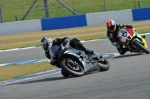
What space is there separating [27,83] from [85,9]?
26.6 m

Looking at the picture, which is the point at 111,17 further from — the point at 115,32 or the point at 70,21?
the point at 115,32

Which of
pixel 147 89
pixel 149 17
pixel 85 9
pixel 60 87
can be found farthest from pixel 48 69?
pixel 85 9

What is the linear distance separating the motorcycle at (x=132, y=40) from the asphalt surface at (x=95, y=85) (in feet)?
4.11

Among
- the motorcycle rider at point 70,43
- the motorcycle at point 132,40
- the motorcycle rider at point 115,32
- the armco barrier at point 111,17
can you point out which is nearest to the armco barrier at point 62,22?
the armco barrier at point 111,17

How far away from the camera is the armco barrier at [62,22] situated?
30312mm

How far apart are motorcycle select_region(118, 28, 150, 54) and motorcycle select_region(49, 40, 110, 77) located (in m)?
3.00

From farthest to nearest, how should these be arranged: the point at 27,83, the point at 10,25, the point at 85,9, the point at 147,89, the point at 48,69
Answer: the point at 85,9 → the point at 10,25 → the point at 48,69 → the point at 27,83 → the point at 147,89

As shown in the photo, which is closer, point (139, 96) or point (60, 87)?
point (139, 96)

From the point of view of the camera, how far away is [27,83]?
1184 cm

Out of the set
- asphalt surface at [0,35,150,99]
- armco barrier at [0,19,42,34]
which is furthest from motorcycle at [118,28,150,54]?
armco barrier at [0,19,42,34]

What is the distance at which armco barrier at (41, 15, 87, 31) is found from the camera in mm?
30312

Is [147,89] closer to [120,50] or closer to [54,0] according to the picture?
[120,50]

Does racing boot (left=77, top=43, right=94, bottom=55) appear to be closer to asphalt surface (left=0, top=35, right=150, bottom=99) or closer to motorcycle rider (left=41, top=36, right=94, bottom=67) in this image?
motorcycle rider (left=41, top=36, right=94, bottom=67)

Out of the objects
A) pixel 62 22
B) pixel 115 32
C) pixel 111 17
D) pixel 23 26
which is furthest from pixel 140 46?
pixel 111 17
